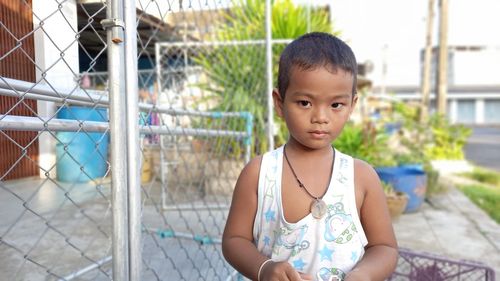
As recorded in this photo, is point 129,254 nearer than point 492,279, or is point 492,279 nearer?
point 129,254

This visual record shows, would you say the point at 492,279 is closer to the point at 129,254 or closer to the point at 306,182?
the point at 306,182

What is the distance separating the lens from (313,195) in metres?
1.18

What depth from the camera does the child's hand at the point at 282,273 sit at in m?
0.99

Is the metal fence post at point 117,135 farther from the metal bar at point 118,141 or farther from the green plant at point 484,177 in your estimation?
the green plant at point 484,177

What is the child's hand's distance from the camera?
988 millimetres

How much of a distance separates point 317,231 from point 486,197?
5.67 m

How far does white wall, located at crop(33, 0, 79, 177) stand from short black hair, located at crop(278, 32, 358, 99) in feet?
2.03

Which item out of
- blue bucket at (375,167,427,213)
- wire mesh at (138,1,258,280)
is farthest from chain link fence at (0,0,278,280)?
blue bucket at (375,167,427,213)

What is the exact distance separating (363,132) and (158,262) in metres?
3.64

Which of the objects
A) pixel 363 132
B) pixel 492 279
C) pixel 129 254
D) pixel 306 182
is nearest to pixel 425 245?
pixel 492 279

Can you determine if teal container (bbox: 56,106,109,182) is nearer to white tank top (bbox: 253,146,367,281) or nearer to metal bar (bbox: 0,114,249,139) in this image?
metal bar (bbox: 0,114,249,139)

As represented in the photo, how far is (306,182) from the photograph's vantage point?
47.4 inches

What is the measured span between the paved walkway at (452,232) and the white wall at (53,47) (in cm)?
292

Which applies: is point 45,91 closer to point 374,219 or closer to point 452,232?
point 374,219
